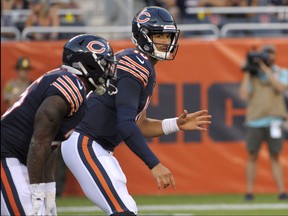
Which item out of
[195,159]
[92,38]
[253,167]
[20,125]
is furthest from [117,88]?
[195,159]

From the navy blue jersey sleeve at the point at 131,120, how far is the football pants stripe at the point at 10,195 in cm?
84

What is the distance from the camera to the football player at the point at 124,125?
211 inches

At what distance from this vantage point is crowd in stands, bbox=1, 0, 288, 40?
476 inches

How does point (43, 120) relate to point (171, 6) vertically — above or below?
above

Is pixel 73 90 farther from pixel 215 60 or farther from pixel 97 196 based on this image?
pixel 215 60

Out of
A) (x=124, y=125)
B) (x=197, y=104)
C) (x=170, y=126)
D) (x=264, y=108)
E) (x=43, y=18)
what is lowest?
(x=197, y=104)

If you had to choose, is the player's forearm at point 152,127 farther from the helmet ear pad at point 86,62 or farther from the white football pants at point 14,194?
the white football pants at point 14,194

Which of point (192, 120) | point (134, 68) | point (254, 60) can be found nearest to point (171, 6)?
point (254, 60)

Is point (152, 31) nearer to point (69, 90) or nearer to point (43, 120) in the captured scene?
point (69, 90)

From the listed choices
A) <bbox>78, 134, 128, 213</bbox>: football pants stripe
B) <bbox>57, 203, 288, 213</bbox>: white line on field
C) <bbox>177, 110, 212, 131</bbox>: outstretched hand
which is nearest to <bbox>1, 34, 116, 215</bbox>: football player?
<bbox>78, 134, 128, 213</bbox>: football pants stripe

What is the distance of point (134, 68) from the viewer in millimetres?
5516

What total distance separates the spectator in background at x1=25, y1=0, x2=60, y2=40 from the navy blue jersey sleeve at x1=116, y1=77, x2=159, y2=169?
21.7 feet

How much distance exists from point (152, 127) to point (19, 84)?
16.6 feet

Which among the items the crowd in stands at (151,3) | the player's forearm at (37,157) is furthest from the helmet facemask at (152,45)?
the crowd in stands at (151,3)
